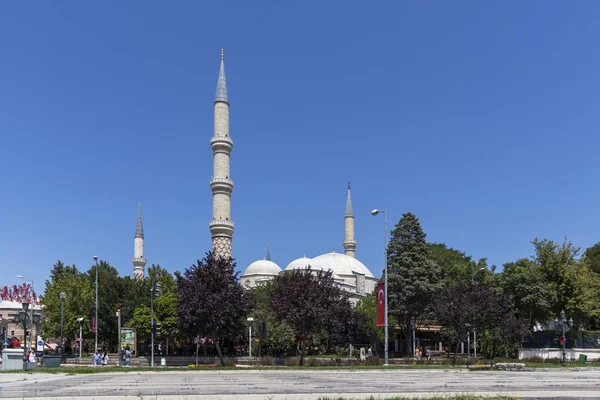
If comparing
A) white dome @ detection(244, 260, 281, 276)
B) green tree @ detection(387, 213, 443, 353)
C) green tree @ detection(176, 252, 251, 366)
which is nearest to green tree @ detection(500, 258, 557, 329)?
green tree @ detection(387, 213, 443, 353)

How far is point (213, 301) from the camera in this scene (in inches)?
1576

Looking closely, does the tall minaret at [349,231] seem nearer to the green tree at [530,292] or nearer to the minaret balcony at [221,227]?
the minaret balcony at [221,227]

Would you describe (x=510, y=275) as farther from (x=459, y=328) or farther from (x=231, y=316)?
(x=231, y=316)

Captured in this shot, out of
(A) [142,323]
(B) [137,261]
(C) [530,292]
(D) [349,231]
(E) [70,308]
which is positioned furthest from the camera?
(D) [349,231]

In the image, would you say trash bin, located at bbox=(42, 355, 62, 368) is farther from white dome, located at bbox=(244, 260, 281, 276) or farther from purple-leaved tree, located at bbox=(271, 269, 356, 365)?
white dome, located at bbox=(244, 260, 281, 276)

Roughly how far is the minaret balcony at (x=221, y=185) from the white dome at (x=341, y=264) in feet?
89.4

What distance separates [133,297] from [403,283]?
28.1 meters

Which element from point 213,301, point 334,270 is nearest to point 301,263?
point 334,270

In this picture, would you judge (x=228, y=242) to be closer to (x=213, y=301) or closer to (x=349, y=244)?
(x=213, y=301)

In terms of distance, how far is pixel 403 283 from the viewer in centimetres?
5588

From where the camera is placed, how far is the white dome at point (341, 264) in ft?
313

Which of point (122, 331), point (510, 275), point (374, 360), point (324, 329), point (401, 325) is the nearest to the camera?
point (374, 360)

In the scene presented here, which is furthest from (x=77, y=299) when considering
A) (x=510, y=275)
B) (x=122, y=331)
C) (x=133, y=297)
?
(x=510, y=275)

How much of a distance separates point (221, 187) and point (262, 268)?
28.8m
